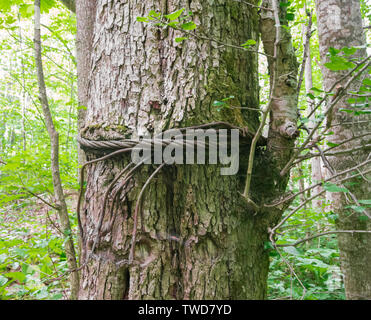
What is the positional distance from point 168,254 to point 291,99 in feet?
2.57

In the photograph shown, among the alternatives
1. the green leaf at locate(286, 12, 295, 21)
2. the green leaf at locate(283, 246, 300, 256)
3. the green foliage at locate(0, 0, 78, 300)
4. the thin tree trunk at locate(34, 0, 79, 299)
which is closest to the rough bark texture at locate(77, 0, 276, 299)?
the green leaf at locate(283, 246, 300, 256)

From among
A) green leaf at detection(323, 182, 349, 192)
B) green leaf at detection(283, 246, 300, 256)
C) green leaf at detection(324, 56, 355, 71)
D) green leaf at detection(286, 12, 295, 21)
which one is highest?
green leaf at detection(286, 12, 295, 21)

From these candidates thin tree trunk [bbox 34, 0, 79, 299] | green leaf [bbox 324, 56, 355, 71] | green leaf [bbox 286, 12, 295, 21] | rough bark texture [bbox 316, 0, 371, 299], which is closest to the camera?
green leaf [bbox 324, 56, 355, 71]

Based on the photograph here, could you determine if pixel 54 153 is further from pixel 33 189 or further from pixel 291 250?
pixel 291 250

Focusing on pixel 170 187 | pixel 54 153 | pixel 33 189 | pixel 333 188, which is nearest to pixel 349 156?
pixel 333 188

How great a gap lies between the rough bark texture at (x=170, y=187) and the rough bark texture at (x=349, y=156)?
1162 mm

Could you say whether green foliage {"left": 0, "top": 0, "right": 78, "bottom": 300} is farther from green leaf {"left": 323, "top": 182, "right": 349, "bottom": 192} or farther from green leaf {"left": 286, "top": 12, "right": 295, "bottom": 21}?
green leaf {"left": 286, "top": 12, "right": 295, "bottom": 21}

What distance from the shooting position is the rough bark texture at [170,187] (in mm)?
835

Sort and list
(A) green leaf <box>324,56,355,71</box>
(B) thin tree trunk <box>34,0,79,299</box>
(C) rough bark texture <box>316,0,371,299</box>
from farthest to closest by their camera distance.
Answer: (C) rough bark texture <box>316,0,371,299</box> → (B) thin tree trunk <box>34,0,79,299</box> → (A) green leaf <box>324,56,355,71</box>

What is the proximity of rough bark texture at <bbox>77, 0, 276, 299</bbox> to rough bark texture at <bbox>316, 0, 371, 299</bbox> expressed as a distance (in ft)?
3.81

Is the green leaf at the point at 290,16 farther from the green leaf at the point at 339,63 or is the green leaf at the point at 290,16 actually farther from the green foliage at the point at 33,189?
the green foliage at the point at 33,189

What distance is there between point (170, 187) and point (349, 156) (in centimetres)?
152

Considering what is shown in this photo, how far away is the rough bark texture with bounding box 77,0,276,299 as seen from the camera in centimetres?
84

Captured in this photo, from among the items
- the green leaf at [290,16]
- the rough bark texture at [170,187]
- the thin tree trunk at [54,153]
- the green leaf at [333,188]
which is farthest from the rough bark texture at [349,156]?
the thin tree trunk at [54,153]
